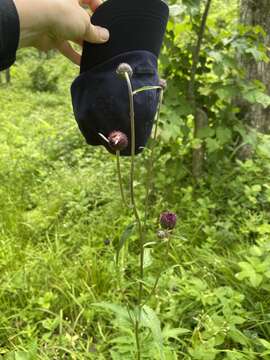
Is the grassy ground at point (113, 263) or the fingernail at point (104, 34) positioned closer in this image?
the fingernail at point (104, 34)

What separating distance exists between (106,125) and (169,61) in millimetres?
1544

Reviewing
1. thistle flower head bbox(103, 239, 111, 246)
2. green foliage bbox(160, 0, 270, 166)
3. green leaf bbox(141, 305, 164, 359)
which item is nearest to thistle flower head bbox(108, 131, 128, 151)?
green leaf bbox(141, 305, 164, 359)

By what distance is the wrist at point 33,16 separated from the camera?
1.04m

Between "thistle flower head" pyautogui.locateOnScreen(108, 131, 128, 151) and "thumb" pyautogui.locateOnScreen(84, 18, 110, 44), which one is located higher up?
"thumb" pyautogui.locateOnScreen(84, 18, 110, 44)

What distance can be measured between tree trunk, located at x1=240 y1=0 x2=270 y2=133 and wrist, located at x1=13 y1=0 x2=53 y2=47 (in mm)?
2010

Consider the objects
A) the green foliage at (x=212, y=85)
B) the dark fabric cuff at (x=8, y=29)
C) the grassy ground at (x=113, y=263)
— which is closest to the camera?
the dark fabric cuff at (x=8, y=29)

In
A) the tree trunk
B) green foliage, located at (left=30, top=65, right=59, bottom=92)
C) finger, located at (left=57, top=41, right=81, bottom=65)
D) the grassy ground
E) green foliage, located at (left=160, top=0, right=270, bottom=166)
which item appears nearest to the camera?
finger, located at (left=57, top=41, right=81, bottom=65)

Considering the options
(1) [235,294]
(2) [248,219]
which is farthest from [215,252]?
(1) [235,294]

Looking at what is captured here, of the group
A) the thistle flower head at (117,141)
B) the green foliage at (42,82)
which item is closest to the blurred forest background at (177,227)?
the thistle flower head at (117,141)

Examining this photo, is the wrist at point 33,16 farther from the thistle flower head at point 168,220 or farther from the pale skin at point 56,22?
the thistle flower head at point 168,220

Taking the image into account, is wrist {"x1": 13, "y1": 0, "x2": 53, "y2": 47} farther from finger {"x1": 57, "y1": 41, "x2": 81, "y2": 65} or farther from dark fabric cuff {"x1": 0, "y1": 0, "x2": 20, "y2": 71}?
finger {"x1": 57, "y1": 41, "x2": 81, "y2": 65}

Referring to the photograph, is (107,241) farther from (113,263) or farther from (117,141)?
(117,141)

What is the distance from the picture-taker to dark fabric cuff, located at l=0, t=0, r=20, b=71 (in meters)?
1.00

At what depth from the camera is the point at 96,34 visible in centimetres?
112
